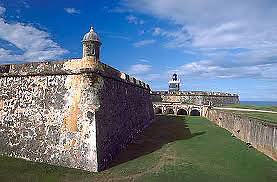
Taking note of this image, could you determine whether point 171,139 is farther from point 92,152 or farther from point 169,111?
point 169,111

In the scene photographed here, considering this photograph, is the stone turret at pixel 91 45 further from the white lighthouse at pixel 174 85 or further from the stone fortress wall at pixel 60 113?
the white lighthouse at pixel 174 85

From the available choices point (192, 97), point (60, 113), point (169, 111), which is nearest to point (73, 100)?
point (60, 113)

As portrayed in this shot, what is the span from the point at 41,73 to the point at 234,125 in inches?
605

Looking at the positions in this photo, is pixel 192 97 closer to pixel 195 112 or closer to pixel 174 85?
pixel 195 112

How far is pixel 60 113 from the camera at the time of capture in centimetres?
1138

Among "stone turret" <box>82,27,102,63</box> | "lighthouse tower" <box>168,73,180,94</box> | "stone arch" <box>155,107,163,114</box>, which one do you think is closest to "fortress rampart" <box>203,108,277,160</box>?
"stone turret" <box>82,27,102,63</box>

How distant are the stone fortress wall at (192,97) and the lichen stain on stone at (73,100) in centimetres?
3488

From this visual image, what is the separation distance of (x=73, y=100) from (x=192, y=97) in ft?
122

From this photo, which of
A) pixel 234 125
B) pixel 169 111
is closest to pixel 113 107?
pixel 234 125

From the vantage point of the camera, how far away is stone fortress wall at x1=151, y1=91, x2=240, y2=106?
149 ft

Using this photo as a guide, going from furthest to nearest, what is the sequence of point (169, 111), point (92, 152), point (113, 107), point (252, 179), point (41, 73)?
point (169, 111)
point (113, 107)
point (41, 73)
point (92, 152)
point (252, 179)

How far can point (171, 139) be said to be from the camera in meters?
17.4

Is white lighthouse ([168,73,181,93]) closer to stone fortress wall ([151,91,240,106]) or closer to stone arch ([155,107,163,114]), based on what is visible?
stone fortress wall ([151,91,240,106])

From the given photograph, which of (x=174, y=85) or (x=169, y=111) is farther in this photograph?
(x=174, y=85)
